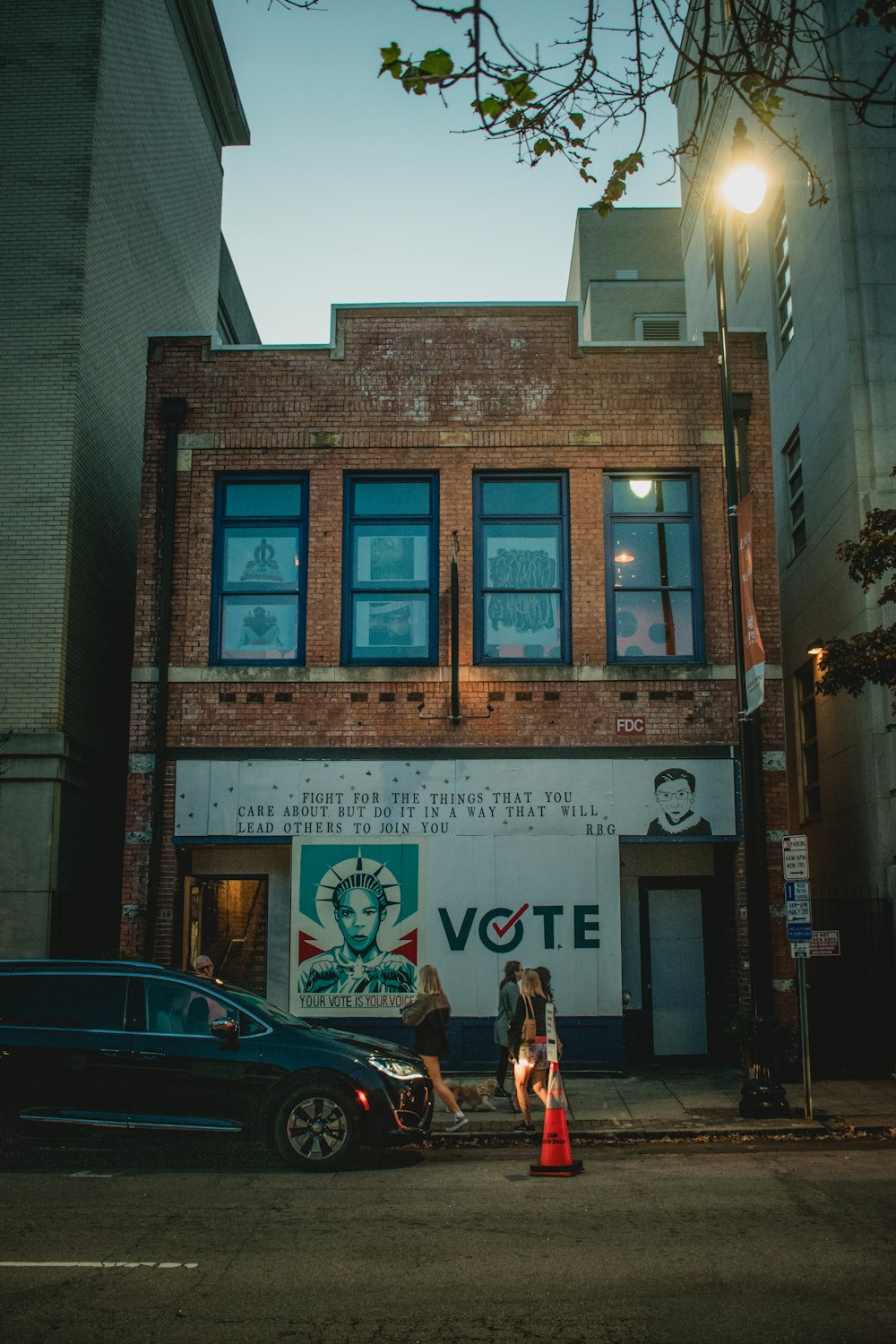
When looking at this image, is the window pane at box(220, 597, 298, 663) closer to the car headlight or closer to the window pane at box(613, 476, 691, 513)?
the window pane at box(613, 476, 691, 513)

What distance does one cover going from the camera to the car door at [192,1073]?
9.92 meters

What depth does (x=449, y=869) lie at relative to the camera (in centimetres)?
1523

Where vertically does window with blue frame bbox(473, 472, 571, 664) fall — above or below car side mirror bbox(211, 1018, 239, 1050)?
above

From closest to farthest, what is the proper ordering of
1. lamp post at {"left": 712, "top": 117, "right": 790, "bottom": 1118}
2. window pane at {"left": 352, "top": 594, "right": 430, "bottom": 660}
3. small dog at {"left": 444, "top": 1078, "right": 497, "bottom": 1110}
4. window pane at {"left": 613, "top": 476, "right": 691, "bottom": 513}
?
lamp post at {"left": 712, "top": 117, "right": 790, "bottom": 1118}, small dog at {"left": 444, "top": 1078, "right": 497, "bottom": 1110}, window pane at {"left": 352, "top": 594, "right": 430, "bottom": 660}, window pane at {"left": 613, "top": 476, "right": 691, "bottom": 513}

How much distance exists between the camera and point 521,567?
52.8ft

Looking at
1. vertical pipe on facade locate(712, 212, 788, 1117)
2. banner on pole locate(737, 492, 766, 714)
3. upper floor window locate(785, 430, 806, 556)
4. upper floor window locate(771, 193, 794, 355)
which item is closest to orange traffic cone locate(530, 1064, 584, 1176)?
vertical pipe on facade locate(712, 212, 788, 1117)

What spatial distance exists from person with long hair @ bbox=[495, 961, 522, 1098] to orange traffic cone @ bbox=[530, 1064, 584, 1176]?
10.2ft

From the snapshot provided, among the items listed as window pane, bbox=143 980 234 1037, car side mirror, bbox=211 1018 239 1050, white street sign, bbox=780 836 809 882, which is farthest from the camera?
white street sign, bbox=780 836 809 882

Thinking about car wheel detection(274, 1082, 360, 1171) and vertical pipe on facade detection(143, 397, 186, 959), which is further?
vertical pipe on facade detection(143, 397, 186, 959)

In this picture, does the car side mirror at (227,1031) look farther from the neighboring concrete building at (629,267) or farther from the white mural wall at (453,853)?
the neighboring concrete building at (629,267)

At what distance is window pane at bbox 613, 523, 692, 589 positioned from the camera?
633 inches

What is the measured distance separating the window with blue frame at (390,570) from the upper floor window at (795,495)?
7.35 metres

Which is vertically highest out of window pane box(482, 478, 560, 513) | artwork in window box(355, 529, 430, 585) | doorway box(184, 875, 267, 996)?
window pane box(482, 478, 560, 513)

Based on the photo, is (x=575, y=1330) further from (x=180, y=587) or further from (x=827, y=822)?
(x=827, y=822)
